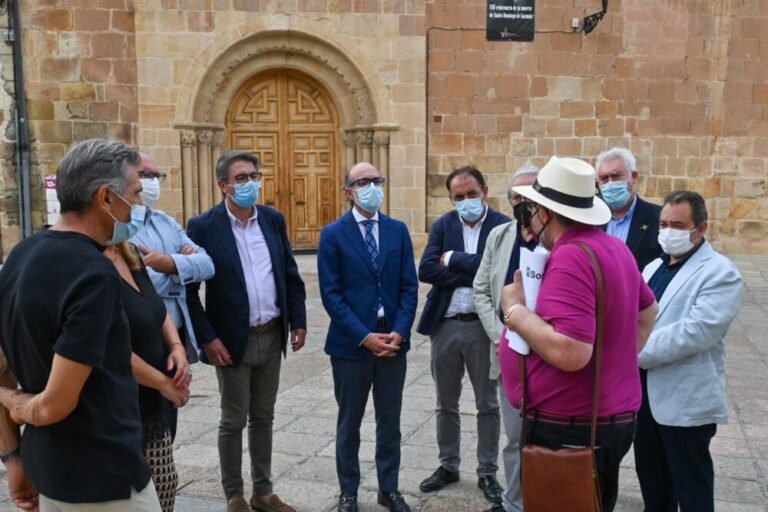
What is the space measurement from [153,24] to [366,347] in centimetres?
948

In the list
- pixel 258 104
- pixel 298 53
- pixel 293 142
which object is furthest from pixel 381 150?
pixel 258 104

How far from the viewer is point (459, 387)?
4.26 m

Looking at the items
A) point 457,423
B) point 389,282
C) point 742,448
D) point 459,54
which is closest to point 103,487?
point 389,282

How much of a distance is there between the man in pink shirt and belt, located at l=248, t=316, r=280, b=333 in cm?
160

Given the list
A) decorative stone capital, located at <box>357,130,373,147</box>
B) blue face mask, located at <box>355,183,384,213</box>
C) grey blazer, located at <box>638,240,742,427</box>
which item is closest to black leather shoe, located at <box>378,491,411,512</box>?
grey blazer, located at <box>638,240,742,427</box>

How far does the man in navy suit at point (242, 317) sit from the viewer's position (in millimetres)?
3770

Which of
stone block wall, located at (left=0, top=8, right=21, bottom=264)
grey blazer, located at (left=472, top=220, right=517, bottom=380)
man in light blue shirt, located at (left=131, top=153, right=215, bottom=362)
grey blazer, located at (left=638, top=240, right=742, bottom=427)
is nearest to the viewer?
grey blazer, located at (left=638, top=240, right=742, bottom=427)

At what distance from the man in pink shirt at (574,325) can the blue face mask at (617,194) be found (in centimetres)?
177

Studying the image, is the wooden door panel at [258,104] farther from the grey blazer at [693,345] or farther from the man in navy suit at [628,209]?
the grey blazer at [693,345]

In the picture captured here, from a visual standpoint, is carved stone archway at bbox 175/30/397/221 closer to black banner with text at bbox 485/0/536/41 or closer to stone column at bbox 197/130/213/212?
stone column at bbox 197/130/213/212

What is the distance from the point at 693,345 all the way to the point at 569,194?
3.62 ft

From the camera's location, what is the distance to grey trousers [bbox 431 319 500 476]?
4094 millimetres

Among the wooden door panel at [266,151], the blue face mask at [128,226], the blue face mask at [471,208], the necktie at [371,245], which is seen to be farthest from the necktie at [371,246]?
the wooden door panel at [266,151]

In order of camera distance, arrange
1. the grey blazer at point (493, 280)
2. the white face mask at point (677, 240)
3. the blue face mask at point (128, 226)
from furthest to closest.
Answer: the grey blazer at point (493, 280)
the white face mask at point (677, 240)
the blue face mask at point (128, 226)
